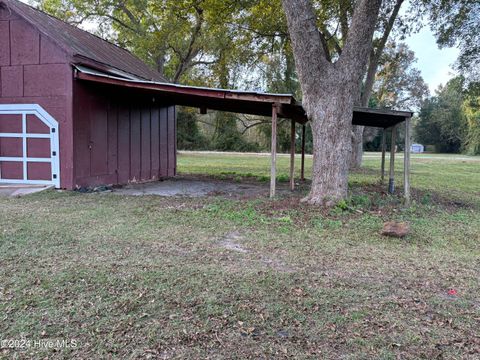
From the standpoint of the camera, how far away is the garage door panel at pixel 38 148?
8.57 metres

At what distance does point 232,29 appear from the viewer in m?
15.9

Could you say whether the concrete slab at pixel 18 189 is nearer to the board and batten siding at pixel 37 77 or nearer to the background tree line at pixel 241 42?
the board and batten siding at pixel 37 77

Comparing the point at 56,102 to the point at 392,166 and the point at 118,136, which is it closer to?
the point at 118,136

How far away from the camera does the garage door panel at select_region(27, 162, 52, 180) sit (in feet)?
28.2

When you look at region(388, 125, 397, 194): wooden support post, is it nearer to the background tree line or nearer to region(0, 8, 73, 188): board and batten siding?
the background tree line

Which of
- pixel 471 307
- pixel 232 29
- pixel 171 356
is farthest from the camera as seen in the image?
Result: pixel 232 29

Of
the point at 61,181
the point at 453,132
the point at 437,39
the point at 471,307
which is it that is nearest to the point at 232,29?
the point at 437,39

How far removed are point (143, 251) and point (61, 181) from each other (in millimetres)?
5231

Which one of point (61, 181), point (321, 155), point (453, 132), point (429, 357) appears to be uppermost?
point (453, 132)

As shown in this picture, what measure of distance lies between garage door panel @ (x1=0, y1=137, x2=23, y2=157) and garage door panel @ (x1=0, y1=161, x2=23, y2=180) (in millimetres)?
196

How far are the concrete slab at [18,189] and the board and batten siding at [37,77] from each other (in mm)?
334

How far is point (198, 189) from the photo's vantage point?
983cm

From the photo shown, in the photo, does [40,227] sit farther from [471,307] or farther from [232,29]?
A: [232,29]

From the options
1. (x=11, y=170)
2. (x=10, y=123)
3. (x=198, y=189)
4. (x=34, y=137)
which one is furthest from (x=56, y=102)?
(x=198, y=189)
